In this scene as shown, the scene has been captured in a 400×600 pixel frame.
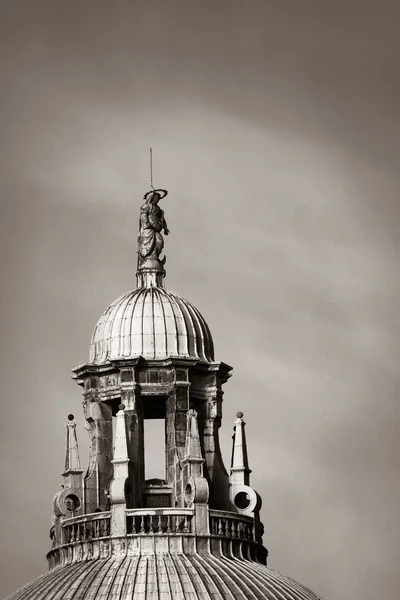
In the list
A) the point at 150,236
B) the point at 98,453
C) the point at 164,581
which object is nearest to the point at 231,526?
the point at 164,581

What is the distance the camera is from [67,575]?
104m

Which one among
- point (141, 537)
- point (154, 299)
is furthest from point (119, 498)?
point (154, 299)

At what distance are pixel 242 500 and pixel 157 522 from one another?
15.9ft

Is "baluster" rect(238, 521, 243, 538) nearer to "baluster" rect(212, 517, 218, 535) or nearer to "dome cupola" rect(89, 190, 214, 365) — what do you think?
"baluster" rect(212, 517, 218, 535)

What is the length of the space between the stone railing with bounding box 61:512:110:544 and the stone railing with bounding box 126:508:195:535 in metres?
0.99

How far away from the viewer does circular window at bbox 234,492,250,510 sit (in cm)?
10819

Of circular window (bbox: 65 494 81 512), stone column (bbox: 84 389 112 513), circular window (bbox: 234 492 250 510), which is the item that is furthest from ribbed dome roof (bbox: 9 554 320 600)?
stone column (bbox: 84 389 112 513)

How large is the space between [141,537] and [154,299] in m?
10.1

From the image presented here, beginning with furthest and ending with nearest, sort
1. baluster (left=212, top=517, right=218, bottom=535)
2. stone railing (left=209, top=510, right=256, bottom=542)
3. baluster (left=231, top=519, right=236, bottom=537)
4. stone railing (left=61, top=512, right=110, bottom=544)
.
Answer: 1. baluster (left=231, top=519, right=236, bottom=537)
2. stone railing (left=209, top=510, right=256, bottom=542)
3. baluster (left=212, top=517, right=218, bottom=535)
4. stone railing (left=61, top=512, right=110, bottom=544)

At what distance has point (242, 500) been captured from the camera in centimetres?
10838

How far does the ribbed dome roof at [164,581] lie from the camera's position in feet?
334

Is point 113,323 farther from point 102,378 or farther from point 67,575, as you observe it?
point 67,575

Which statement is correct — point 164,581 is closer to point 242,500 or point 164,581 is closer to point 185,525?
point 185,525

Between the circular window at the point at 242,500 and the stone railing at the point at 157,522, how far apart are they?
3.65 meters
